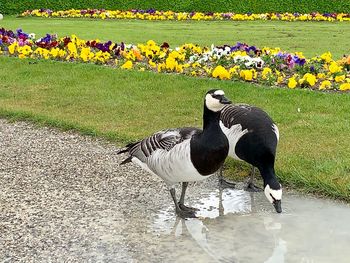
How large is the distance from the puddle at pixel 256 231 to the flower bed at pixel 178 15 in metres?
21.1

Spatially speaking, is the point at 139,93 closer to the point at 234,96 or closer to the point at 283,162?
the point at 234,96

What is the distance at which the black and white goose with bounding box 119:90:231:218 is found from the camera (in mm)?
4551

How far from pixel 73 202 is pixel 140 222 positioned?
79 cm

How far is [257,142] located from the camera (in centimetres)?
498

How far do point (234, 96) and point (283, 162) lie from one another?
280cm

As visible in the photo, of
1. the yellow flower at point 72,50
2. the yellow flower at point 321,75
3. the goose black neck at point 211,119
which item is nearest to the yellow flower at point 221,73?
the yellow flower at point 321,75

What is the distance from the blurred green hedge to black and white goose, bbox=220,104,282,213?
23.4 meters

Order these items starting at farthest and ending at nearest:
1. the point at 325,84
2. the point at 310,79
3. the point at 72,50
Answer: the point at 72,50 → the point at 310,79 → the point at 325,84

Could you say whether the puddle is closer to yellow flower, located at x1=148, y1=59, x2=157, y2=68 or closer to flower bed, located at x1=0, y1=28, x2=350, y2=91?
flower bed, located at x1=0, y1=28, x2=350, y2=91

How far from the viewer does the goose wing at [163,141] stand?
4809mm

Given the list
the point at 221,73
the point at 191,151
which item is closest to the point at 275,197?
the point at 191,151

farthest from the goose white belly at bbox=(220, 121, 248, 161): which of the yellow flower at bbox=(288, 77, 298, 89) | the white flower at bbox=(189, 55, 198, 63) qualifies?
the white flower at bbox=(189, 55, 198, 63)

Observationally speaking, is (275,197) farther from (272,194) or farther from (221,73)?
(221,73)

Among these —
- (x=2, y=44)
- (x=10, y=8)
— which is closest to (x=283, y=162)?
(x=2, y=44)
